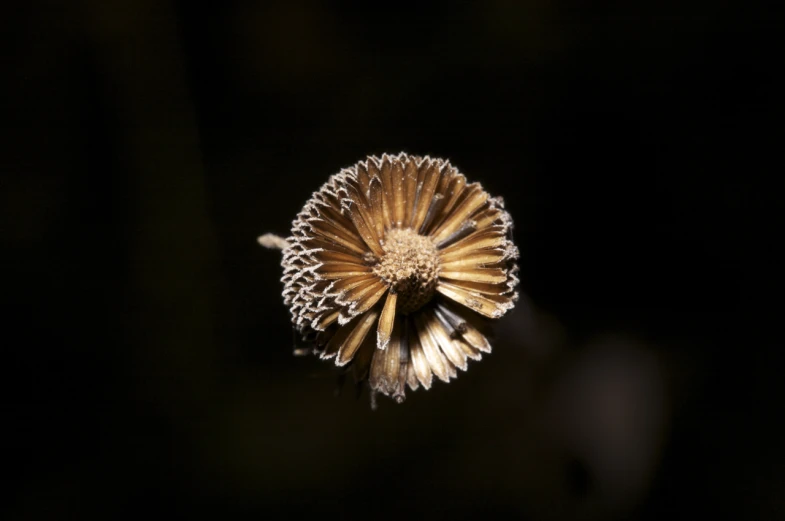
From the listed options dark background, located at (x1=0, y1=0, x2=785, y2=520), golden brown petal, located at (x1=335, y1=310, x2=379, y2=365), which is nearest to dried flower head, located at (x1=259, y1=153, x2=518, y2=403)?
golden brown petal, located at (x1=335, y1=310, x2=379, y2=365)

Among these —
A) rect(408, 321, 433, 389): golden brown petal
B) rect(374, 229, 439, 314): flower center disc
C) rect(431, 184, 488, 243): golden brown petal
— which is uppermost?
rect(431, 184, 488, 243): golden brown petal

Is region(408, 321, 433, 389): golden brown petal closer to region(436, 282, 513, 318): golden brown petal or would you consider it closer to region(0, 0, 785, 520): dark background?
region(436, 282, 513, 318): golden brown petal

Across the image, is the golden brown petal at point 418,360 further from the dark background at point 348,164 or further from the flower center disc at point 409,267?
the dark background at point 348,164

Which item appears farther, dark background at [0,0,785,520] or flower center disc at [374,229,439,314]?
dark background at [0,0,785,520]

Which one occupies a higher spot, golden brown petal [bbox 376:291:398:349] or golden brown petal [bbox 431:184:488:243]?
golden brown petal [bbox 431:184:488:243]

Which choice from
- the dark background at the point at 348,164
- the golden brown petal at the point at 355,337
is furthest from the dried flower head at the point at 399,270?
the dark background at the point at 348,164
